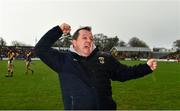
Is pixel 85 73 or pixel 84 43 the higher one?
pixel 84 43

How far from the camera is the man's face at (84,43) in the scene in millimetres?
6117

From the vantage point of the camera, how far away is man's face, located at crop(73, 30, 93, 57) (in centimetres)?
612

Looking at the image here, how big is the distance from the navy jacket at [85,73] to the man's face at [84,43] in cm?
9

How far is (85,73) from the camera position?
20.1 ft

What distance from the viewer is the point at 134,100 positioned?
17.2 meters

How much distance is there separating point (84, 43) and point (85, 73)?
42cm

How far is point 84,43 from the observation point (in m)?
6.12

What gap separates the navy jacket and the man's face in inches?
3.4

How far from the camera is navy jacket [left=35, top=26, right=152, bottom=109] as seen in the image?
602 centimetres

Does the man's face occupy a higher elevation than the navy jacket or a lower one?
higher

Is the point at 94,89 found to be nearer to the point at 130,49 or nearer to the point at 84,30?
the point at 84,30

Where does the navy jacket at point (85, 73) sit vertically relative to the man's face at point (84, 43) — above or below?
below

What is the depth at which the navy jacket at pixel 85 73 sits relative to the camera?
19.8 feet

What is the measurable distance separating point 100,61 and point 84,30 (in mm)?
496
